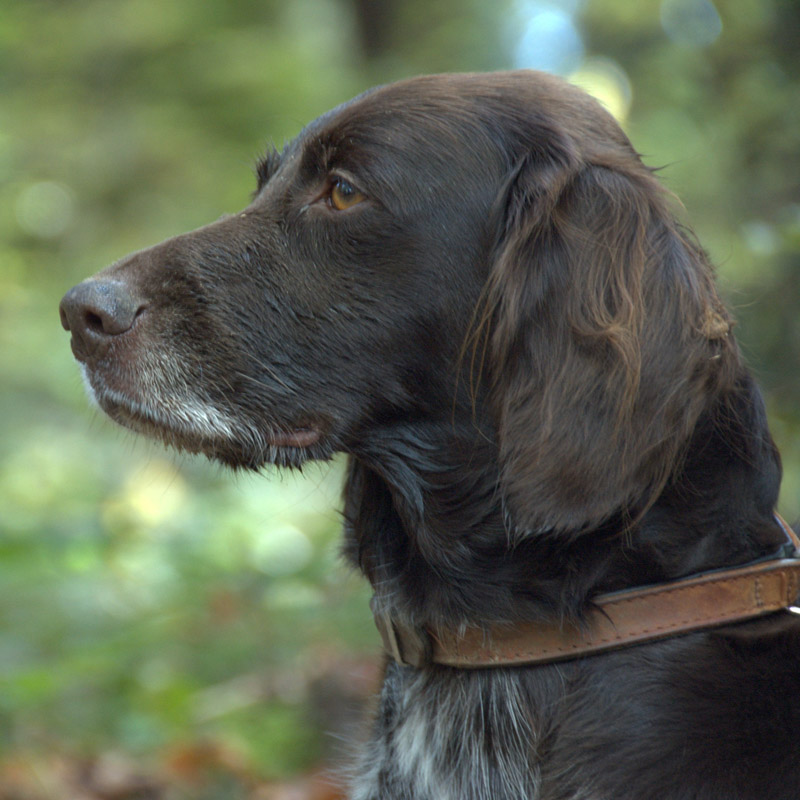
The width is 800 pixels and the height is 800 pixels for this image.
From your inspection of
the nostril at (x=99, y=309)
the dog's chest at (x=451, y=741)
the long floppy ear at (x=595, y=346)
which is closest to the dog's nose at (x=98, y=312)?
the nostril at (x=99, y=309)

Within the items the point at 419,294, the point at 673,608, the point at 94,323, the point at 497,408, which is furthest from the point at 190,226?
the point at 673,608

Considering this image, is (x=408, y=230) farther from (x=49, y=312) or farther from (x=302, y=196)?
(x=49, y=312)

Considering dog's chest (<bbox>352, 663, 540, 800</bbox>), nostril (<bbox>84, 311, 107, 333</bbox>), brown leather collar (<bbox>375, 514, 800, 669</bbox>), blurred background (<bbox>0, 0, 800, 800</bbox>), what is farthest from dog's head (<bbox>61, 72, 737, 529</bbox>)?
dog's chest (<bbox>352, 663, 540, 800</bbox>)

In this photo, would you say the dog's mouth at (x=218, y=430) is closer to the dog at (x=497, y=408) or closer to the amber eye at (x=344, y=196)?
the dog at (x=497, y=408)

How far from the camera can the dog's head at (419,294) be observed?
2.16 m

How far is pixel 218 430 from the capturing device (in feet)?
8.21

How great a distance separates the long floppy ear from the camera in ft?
6.81

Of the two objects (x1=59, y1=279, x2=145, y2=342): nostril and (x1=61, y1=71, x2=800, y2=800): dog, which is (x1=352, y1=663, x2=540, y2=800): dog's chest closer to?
(x1=61, y1=71, x2=800, y2=800): dog

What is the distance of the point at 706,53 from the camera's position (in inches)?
197

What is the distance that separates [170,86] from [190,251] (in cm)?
569

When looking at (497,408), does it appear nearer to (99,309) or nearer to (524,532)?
(524,532)

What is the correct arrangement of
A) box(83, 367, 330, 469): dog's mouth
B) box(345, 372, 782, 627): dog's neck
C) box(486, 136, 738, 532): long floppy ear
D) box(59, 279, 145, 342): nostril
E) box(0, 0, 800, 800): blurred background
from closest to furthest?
box(486, 136, 738, 532): long floppy ear, box(345, 372, 782, 627): dog's neck, box(59, 279, 145, 342): nostril, box(83, 367, 330, 469): dog's mouth, box(0, 0, 800, 800): blurred background

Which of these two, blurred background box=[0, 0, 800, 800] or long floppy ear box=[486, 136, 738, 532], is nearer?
long floppy ear box=[486, 136, 738, 532]

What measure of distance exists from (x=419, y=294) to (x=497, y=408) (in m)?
0.34
